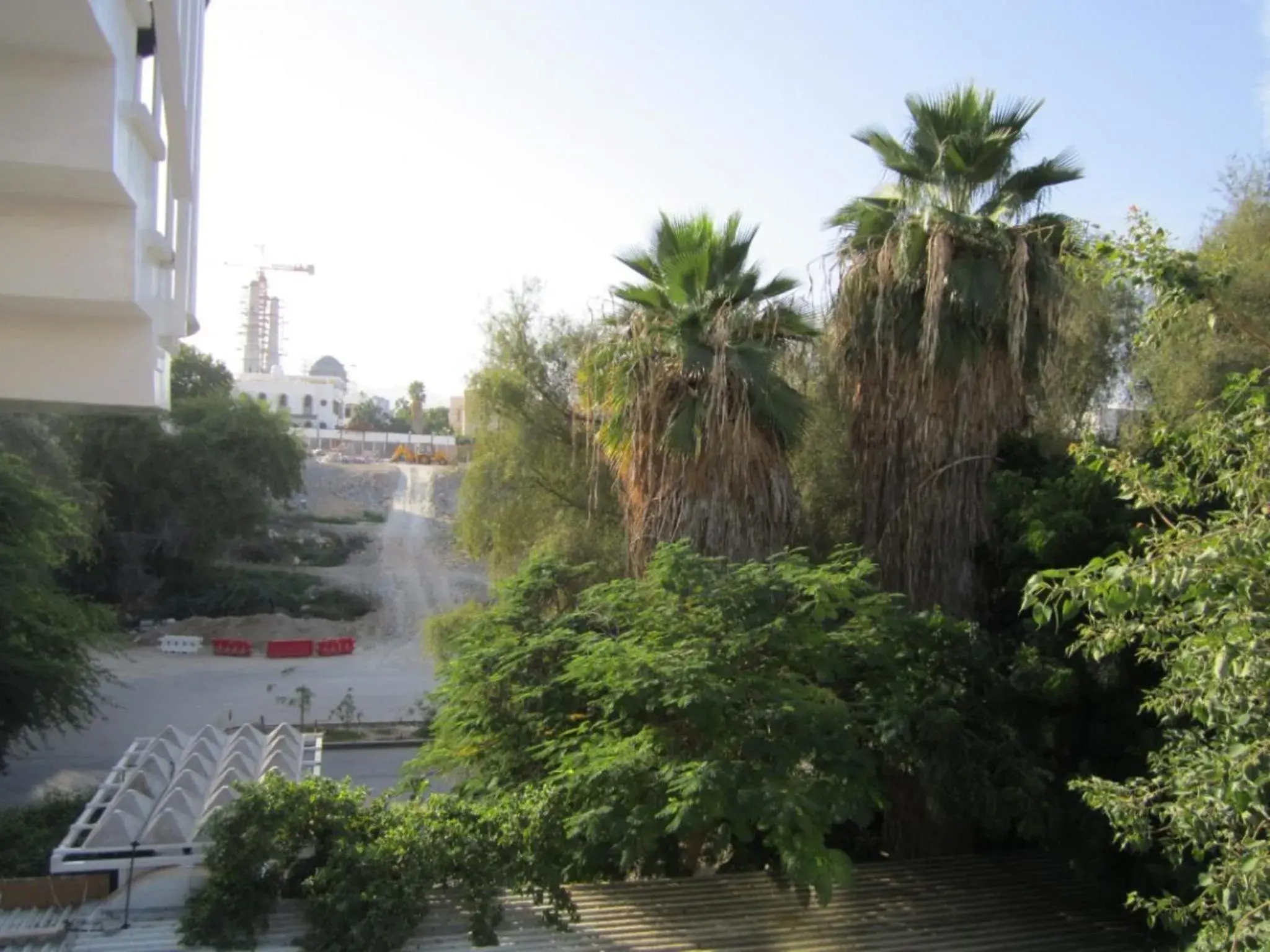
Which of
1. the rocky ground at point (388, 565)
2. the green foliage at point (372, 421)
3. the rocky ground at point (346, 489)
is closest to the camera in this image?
the rocky ground at point (388, 565)

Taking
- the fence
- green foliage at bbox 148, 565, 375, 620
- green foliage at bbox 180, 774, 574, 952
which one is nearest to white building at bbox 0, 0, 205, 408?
green foliage at bbox 180, 774, 574, 952

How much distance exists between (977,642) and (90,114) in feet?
24.6

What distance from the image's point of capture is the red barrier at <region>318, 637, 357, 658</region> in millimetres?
33750

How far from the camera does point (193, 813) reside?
8.09 m

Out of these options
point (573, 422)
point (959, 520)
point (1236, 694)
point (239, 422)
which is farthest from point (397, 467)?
point (1236, 694)

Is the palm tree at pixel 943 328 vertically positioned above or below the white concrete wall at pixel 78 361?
above

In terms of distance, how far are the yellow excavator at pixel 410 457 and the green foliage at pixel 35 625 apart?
5625 centimetres

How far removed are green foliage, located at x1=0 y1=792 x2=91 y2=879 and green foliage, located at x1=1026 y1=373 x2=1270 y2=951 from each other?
9.43 meters

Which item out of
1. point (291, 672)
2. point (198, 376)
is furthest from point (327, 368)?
point (291, 672)

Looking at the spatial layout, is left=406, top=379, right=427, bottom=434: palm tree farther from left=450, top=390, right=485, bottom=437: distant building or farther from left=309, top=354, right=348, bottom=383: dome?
left=450, top=390, right=485, bottom=437: distant building

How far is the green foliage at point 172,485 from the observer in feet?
120

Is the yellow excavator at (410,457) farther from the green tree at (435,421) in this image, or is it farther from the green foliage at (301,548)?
the green foliage at (301,548)

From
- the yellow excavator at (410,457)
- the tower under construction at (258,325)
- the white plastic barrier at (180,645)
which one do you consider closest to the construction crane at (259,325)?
the tower under construction at (258,325)

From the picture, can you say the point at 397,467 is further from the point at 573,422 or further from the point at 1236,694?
the point at 1236,694
